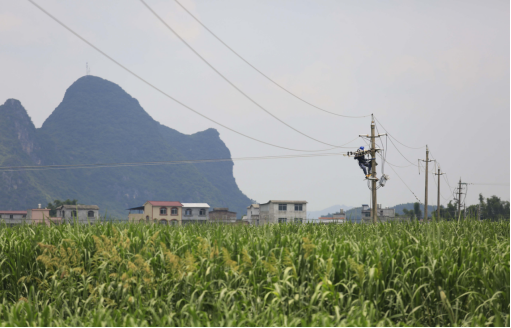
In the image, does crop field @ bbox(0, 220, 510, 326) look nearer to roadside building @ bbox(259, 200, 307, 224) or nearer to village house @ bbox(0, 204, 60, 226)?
village house @ bbox(0, 204, 60, 226)

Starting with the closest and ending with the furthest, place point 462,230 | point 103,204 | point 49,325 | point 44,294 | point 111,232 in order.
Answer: point 49,325, point 44,294, point 111,232, point 462,230, point 103,204

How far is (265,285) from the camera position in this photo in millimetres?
6492

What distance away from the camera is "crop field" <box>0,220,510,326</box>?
5914 millimetres

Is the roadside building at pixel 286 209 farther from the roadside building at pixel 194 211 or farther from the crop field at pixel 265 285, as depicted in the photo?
the crop field at pixel 265 285

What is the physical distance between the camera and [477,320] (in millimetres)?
5609

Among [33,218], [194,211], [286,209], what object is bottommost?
[33,218]

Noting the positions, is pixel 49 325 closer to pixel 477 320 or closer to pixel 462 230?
pixel 477 320

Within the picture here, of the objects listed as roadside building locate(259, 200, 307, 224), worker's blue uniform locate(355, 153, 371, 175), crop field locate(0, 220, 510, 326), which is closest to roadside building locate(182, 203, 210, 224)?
roadside building locate(259, 200, 307, 224)

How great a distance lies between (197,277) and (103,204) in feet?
639

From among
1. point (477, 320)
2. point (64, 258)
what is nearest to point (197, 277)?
point (64, 258)

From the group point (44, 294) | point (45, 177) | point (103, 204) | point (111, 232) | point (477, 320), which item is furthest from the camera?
point (103, 204)

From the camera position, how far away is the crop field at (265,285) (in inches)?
233

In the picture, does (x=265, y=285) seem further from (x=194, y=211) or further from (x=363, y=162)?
(x=194, y=211)

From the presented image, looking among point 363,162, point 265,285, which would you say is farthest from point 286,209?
point 265,285
